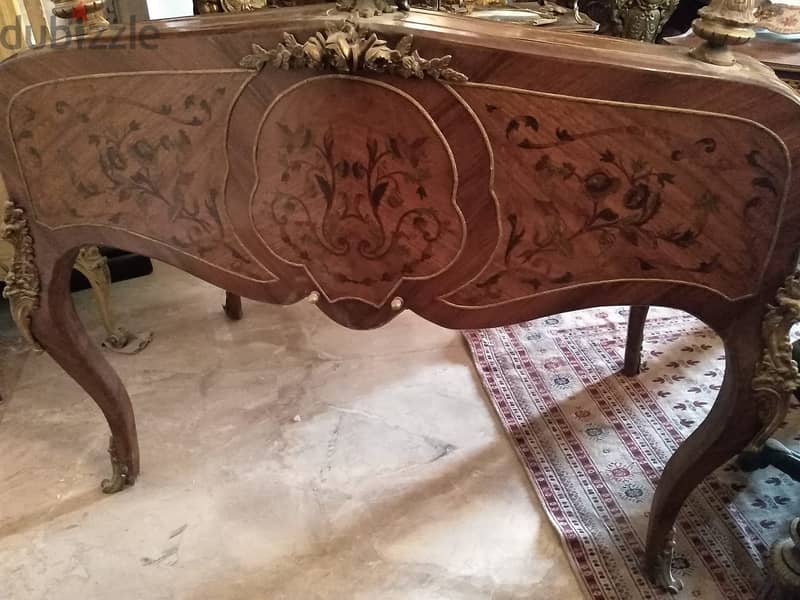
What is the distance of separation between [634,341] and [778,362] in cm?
68

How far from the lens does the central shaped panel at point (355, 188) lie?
776 mm

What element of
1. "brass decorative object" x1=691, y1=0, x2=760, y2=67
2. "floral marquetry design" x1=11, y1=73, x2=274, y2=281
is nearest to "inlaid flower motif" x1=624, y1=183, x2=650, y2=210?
"brass decorative object" x1=691, y1=0, x2=760, y2=67

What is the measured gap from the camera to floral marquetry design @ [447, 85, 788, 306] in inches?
28.4

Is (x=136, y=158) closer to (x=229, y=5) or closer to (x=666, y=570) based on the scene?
(x=229, y=5)

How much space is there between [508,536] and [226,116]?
32.4 inches

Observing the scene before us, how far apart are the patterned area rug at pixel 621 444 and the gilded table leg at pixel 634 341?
26 mm

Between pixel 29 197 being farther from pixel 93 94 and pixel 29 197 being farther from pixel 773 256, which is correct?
pixel 773 256

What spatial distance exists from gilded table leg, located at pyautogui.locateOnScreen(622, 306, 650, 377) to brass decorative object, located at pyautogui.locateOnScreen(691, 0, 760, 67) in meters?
0.76

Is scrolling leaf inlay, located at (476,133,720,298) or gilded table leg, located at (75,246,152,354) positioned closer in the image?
scrolling leaf inlay, located at (476,133,720,298)

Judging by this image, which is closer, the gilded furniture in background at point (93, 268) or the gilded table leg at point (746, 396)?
the gilded table leg at point (746, 396)

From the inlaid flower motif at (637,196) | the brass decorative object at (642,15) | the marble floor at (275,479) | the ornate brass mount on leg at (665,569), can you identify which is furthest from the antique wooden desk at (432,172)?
the brass decorative object at (642,15)

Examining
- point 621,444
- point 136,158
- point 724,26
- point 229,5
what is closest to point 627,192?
point 724,26

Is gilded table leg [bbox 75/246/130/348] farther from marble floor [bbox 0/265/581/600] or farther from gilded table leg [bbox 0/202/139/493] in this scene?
gilded table leg [bbox 0/202/139/493]

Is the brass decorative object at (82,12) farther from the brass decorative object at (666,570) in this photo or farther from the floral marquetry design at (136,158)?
the brass decorative object at (666,570)
